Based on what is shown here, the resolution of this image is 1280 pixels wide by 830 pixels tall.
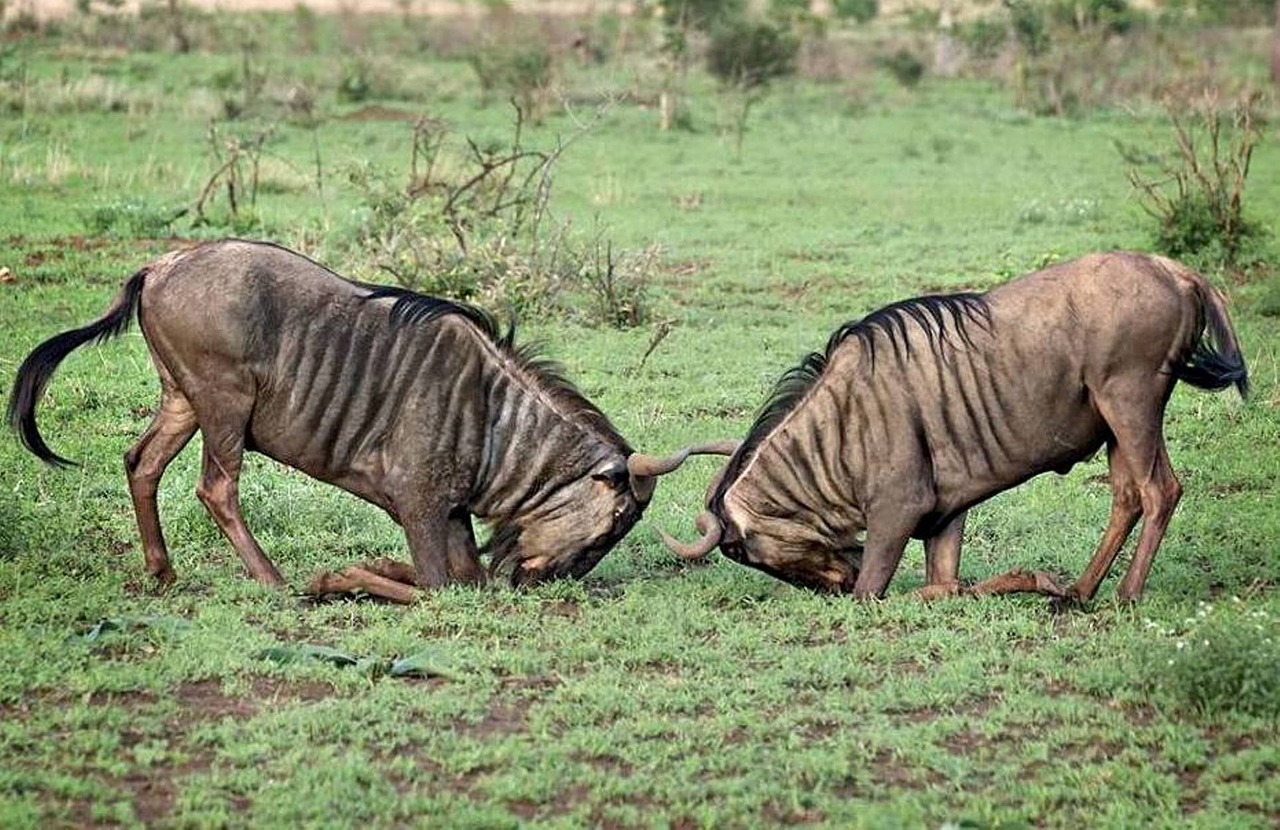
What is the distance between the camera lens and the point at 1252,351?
36.9ft

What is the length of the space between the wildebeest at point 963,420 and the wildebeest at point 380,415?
0.54 m

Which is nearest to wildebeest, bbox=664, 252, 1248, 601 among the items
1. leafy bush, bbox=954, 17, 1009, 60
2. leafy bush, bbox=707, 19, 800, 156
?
leafy bush, bbox=707, 19, 800, 156

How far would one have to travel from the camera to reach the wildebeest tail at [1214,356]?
267 inches

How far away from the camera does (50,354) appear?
7.13 metres

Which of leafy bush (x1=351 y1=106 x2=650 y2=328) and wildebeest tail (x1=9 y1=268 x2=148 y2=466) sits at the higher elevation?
wildebeest tail (x1=9 y1=268 x2=148 y2=466)

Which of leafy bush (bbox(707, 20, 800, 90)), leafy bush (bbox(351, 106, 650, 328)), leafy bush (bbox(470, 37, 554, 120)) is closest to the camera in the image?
leafy bush (bbox(351, 106, 650, 328))

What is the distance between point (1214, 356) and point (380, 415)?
3015 mm

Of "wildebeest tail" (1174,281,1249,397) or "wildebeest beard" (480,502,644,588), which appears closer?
"wildebeest tail" (1174,281,1249,397)

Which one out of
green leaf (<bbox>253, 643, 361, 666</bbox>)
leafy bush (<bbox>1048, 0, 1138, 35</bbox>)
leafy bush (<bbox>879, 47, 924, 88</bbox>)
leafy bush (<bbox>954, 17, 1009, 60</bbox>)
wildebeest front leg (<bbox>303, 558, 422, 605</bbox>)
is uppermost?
green leaf (<bbox>253, 643, 361, 666</bbox>)

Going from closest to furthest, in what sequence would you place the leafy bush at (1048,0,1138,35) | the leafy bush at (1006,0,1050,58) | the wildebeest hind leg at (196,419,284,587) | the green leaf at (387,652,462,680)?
1. the green leaf at (387,652,462,680)
2. the wildebeest hind leg at (196,419,284,587)
3. the leafy bush at (1006,0,1050,58)
4. the leafy bush at (1048,0,1138,35)

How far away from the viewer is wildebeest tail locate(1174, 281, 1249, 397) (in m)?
6.79

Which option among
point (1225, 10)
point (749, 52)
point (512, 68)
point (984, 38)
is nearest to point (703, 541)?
point (512, 68)

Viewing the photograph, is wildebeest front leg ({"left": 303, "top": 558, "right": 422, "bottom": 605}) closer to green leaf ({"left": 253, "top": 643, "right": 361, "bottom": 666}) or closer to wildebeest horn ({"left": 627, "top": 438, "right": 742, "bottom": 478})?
green leaf ({"left": 253, "top": 643, "right": 361, "bottom": 666})

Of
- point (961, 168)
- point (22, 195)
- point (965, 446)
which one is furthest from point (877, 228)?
point (965, 446)
